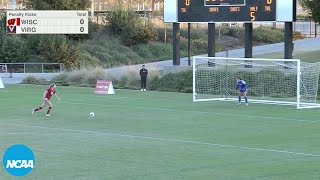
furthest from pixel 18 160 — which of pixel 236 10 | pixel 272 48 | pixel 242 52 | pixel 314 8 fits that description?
pixel 272 48

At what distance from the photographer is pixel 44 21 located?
60062 millimetres

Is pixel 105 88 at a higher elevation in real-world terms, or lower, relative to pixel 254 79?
lower

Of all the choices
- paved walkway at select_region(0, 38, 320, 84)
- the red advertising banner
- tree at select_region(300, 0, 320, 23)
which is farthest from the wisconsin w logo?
tree at select_region(300, 0, 320, 23)

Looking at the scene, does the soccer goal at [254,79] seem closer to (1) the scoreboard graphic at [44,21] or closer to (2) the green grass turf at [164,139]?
(2) the green grass turf at [164,139]

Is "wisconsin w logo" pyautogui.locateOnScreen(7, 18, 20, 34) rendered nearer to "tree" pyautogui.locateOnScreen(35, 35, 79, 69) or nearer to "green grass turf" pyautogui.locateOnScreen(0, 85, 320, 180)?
"tree" pyautogui.locateOnScreen(35, 35, 79, 69)

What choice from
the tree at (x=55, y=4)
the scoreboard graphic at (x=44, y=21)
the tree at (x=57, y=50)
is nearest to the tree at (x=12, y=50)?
the scoreboard graphic at (x=44, y=21)

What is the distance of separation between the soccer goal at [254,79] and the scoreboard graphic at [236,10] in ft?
7.21

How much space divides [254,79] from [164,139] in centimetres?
1841

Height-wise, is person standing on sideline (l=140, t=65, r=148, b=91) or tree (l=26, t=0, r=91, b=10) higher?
tree (l=26, t=0, r=91, b=10)

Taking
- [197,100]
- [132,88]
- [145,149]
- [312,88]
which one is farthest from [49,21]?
[145,149]

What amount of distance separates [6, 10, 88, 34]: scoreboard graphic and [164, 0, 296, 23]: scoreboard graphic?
20691 mm

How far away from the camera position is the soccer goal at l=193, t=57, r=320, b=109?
118 ft

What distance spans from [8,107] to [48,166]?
18.2 meters

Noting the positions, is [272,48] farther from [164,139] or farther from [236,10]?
[164,139]
